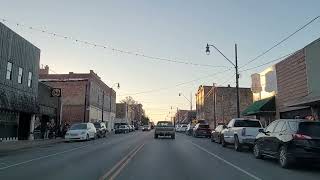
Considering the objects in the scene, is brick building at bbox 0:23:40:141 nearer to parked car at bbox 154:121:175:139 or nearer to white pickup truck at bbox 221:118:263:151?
parked car at bbox 154:121:175:139

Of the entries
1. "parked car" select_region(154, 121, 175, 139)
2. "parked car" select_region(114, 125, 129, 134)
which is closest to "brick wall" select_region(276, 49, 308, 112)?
"parked car" select_region(154, 121, 175, 139)

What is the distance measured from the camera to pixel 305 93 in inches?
1172

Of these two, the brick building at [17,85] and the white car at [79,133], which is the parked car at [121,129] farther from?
the brick building at [17,85]

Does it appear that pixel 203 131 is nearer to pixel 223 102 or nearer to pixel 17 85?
pixel 17 85

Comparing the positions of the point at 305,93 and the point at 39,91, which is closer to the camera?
the point at 305,93

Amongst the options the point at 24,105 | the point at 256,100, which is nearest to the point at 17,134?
the point at 24,105

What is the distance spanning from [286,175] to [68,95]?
208 feet

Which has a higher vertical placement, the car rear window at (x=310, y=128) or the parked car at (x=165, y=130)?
the parked car at (x=165, y=130)

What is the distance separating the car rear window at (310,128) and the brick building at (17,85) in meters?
24.1

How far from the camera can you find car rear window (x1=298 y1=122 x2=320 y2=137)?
1578 cm

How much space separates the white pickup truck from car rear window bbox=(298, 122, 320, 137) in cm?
857

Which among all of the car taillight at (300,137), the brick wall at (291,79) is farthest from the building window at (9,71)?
the car taillight at (300,137)

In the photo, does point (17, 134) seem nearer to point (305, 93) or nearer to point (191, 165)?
point (305, 93)

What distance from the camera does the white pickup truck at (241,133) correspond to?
24766 mm
